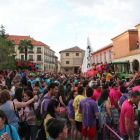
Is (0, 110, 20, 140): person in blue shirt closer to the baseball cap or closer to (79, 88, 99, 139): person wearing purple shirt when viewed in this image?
the baseball cap

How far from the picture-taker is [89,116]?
428 cm

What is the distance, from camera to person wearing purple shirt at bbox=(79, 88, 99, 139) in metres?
4.25

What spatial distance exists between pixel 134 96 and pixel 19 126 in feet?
8.63

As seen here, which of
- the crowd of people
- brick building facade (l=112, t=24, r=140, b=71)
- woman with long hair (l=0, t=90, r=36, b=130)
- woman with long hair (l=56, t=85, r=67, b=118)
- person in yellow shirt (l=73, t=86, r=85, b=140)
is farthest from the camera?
brick building facade (l=112, t=24, r=140, b=71)

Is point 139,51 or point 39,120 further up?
point 139,51

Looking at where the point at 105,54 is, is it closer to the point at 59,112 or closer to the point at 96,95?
the point at 96,95

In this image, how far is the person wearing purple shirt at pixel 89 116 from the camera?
4245mm

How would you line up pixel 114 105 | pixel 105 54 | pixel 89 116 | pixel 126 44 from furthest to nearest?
pixel 105 54, pixel 126 44, pixel 114 105, pixel 89 116

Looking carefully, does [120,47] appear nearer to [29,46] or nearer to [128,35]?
[128,35]

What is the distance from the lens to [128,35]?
23625 millimetres

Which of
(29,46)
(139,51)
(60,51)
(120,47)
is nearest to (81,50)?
(60,51)

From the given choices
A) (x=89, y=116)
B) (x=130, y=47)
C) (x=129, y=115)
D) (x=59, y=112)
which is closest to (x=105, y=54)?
(x=130, y=47)

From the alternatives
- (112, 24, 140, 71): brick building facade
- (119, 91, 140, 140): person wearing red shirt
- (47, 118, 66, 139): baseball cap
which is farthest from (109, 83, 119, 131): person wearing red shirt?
(112, 24, 140, 71): brick building facade

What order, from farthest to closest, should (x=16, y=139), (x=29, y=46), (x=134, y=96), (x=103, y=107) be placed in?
(x=29, y=46) < (x=103, y=107) < (x=134, y=96) < (x=16, y=139)
